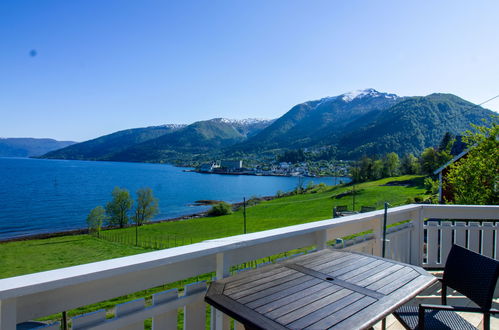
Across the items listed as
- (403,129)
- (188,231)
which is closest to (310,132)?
(403,129)

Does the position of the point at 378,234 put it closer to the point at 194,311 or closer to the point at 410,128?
the point at 194,311

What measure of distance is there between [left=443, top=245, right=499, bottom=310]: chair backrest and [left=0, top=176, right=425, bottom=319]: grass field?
26.8 metres

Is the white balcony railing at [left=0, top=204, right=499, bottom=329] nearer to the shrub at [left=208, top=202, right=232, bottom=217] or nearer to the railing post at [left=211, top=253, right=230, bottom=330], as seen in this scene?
the railing post at [left=211, top=253, right=230, bottom=330]

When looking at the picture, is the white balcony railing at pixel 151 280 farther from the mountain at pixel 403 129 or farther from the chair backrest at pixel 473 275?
the mountain at pixel 403 129

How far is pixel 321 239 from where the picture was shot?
2053 mm

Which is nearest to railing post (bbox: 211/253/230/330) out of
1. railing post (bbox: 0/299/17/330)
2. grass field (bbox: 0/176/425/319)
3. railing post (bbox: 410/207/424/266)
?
railing post (bbox: 0/299/17/330)

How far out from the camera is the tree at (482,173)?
206 inches

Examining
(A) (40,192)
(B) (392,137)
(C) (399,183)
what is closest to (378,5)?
(C) (399,183)

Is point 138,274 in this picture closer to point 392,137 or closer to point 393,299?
point 393,299

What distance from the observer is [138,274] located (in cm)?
117

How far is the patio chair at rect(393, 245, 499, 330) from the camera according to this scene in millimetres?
1637

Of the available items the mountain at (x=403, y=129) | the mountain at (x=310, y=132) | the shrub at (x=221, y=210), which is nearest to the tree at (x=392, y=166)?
the mountain at (x=403, y=129)

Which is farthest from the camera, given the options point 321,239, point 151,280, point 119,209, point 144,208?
point 119,209

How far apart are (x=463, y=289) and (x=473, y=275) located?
11 cm
